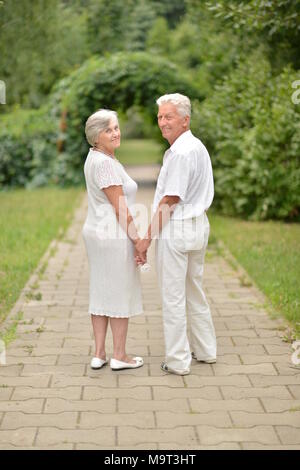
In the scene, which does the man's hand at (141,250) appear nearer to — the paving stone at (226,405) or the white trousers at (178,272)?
the white trousers at (178,272)

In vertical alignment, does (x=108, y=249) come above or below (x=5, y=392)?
above

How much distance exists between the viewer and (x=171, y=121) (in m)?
5.19

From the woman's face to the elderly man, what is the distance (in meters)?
0.32

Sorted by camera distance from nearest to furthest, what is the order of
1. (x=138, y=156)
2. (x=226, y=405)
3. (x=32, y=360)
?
(x=226, y=405), (x=32, y=360), (x=138, y=156)

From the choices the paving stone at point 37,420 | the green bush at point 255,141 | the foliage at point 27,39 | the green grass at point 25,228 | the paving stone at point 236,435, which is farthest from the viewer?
the foliage at point 27,39

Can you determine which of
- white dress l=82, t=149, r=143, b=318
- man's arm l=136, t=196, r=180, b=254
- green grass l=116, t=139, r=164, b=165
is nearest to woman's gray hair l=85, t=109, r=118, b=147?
white dress l=82, t=149, r=143, b=318

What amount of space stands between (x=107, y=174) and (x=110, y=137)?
26cm

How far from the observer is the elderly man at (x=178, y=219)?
5.16 metres

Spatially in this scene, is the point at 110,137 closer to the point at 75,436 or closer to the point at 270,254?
the point at 75,436

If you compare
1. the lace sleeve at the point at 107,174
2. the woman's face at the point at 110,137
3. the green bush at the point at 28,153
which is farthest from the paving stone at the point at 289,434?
the green bush at the point at 28,153

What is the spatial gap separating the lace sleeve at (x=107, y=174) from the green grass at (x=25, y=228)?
2.31m

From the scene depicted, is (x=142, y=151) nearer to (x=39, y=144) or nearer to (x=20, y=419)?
(x=39, y=144)

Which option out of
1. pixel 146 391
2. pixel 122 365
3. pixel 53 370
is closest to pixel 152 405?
pixel 146 391

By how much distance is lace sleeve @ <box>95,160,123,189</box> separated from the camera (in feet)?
17.0
